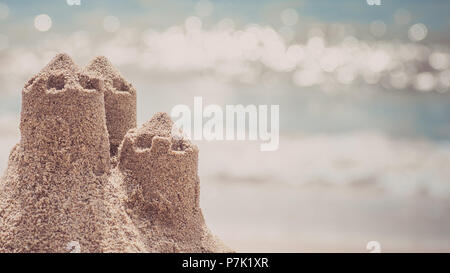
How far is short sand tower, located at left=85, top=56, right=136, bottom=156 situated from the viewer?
11.1 meters

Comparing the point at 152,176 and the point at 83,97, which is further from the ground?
the point at 83,97

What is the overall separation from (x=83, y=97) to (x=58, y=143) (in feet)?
2.74

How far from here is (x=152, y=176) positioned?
1003 cm

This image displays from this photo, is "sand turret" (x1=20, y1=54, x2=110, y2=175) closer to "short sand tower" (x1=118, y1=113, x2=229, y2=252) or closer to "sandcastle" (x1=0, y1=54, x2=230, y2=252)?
"sandcastle" (x1=0, y1=54, x2=230, y2=252)

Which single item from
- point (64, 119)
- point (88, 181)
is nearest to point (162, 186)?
point (88, 181)

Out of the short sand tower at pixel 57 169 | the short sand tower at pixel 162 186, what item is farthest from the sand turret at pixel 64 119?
the short sand tower at pixel 162 186

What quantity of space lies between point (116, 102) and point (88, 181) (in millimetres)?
1977

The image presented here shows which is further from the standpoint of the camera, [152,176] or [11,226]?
[152,176]

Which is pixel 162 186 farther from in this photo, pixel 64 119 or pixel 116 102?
pixel 116 102

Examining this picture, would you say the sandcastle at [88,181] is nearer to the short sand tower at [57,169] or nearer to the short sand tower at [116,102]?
the short sand tower at [57,169]

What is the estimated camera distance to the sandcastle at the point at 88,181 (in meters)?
9.23

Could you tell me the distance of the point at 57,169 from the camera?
9.49 metres
